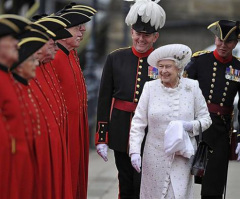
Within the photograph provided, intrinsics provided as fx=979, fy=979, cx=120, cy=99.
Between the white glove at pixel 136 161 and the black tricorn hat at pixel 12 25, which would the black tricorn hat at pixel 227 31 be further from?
the black tricorn hat at pixel 12 25

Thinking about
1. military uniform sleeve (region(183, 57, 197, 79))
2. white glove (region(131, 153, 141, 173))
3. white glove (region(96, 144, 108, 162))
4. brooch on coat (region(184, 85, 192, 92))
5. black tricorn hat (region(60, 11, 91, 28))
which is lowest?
white glove (region(96, 144, 108, 162))

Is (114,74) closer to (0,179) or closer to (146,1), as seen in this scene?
(146,1)

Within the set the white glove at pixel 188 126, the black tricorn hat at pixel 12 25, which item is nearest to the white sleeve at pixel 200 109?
the white glove at pixel 188 126

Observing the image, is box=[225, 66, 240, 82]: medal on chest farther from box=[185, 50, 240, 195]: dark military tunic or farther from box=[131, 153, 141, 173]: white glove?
box=[131, 153, 141, 173]: white glove

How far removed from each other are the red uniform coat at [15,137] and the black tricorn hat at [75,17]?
213cm

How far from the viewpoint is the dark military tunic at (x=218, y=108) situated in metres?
8.71

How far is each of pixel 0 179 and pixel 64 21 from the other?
6.29 ft

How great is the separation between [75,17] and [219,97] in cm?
158

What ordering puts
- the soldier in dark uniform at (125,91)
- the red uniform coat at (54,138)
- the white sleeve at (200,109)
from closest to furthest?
1. the red uniform coat at (54,138)
2. the white sleeve at (200,109)
3. the soldier in dark uniform at (125,91)

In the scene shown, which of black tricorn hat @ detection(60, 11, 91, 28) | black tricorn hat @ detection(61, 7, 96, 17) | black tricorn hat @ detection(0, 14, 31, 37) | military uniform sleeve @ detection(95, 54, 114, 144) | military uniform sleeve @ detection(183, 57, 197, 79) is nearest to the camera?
black tricorn hat @ detection(0, 14, 31, 37)

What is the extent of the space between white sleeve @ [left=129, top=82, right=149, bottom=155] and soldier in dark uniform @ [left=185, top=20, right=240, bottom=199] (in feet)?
3.73

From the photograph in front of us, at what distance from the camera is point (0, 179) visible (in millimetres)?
5875

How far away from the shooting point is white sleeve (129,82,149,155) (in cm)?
768

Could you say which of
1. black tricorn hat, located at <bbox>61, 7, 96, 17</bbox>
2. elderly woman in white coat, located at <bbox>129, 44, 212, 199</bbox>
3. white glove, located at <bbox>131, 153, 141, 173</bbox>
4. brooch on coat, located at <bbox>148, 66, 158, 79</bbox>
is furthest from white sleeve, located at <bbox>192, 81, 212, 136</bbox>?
black tricorn hat, located at <bbox>61, 7, 96, 17</bbox>
